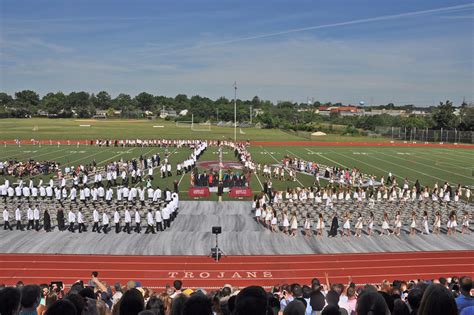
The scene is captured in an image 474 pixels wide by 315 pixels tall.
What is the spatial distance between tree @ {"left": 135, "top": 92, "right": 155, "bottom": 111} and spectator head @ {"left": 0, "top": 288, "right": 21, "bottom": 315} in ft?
592

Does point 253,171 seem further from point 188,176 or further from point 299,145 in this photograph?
point 299,145

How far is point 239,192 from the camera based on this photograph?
2841cm

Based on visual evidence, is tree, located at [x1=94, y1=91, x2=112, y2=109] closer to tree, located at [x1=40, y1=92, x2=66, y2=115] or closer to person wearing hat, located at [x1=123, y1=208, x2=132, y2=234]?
tree, located at [x1=40, y1=92, x2=66, y2=115]

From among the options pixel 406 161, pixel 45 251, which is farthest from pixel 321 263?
pixel 406 161

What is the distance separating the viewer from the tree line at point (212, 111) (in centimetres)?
9406

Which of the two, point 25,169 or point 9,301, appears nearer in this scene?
point 9,301

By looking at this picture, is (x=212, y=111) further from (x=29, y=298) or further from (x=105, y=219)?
(x=29, y=298)

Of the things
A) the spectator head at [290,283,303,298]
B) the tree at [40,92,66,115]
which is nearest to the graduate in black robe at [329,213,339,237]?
the spectator head at [290,283,303,298]

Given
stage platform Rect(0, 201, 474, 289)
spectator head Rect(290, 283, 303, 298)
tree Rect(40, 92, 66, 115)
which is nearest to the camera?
spectator head Rect(290, 283, 303, 298)

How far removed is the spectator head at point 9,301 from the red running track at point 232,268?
10.3 m

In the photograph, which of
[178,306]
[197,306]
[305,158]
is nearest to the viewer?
[197,306]

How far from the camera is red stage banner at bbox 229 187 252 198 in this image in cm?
2838

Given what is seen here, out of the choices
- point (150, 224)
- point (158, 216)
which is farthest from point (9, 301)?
point (158, 216)

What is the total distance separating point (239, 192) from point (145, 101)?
158m
